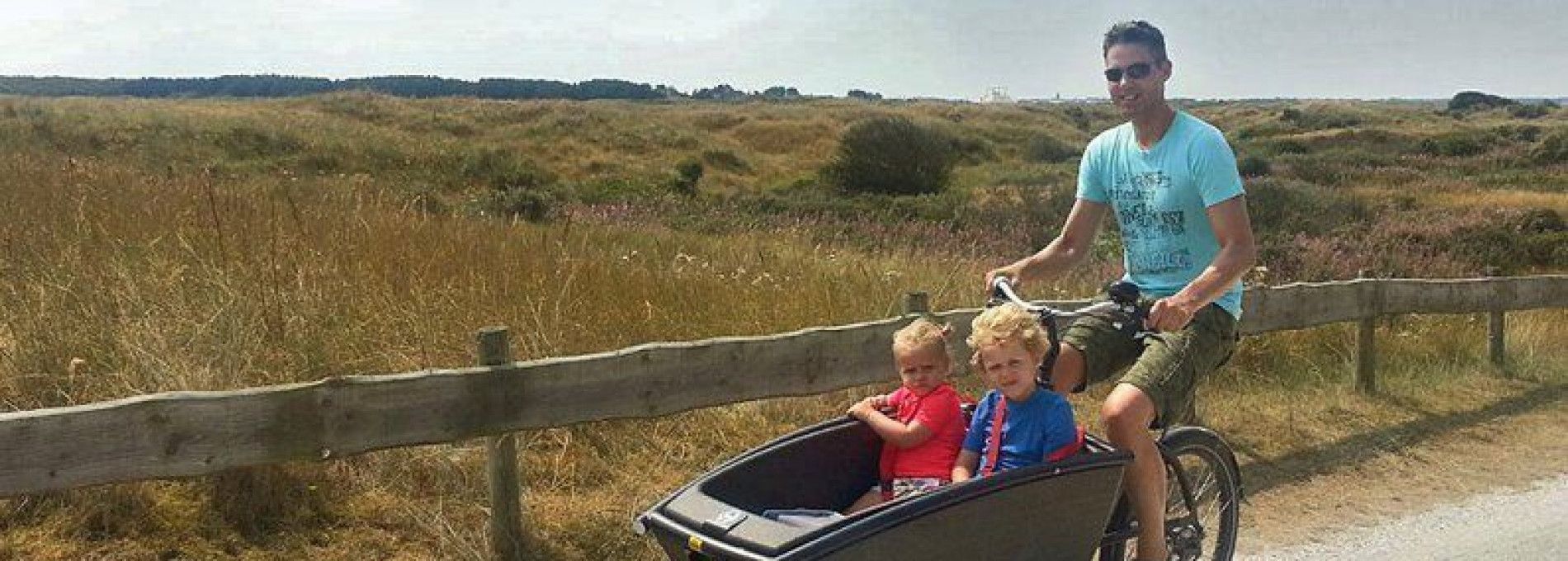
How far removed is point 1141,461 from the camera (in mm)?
3904

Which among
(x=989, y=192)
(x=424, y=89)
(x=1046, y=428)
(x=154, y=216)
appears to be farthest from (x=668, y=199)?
(x=424, y=89)

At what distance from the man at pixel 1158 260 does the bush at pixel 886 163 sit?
110 ft

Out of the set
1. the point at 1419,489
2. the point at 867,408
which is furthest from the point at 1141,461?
the point at 1419,489

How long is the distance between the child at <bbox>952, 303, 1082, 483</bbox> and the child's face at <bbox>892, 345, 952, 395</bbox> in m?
0.13

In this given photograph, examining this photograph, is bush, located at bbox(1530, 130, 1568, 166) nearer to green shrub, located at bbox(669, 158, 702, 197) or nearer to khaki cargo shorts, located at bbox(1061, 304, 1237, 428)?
green shrub, located at bbox(669, 158, 702, 197)

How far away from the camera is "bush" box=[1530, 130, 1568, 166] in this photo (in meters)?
48.4

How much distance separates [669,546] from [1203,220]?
2.13m

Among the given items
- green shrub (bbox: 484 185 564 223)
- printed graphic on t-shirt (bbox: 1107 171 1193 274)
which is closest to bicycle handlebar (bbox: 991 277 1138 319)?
printed graphic on t-shirt (bbox: 1107 171 1193 274)

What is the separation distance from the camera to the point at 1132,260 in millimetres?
4289

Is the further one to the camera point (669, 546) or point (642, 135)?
point (642, 135)

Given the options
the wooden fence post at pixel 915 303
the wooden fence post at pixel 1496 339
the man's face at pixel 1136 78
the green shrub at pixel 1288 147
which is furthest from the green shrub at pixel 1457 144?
the man's face at pixel 1136 78

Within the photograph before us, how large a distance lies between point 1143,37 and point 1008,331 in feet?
3.91

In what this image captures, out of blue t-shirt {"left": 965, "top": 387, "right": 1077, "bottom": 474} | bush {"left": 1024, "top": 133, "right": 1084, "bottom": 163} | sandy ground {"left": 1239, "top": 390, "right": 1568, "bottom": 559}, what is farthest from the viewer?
bush {"left": 1024, "top": 133, "right": 1084, "bottom": 163}

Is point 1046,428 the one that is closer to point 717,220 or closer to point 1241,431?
point 1241,431
